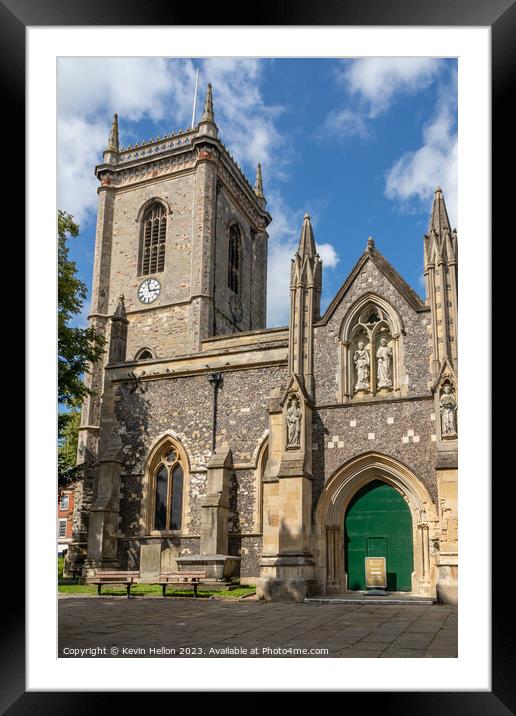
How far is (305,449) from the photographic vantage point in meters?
16.7

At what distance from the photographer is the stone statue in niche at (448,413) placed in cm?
1527

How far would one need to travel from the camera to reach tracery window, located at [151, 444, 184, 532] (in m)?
20.4

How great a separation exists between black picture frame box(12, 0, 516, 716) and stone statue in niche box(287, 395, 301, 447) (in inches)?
415

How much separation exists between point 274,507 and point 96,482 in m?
8.51

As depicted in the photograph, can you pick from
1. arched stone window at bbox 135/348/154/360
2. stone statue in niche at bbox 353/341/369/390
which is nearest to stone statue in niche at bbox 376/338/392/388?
stone statue in niche at bbox 353/341/369/390

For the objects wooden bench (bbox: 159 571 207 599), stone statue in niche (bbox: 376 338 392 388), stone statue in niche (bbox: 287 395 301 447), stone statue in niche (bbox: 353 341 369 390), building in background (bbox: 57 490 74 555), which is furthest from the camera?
building in background (bbox: 57 490 74 555)

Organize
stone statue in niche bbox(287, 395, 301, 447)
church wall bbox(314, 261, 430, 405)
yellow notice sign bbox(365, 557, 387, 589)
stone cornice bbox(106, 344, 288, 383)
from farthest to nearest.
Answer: stone cornice bbox(106, 344, 288, 383), stone statue in niche bbox(287, 395, 301, 447), church wall bbox(314, 261, 430, 405), yellow notice sign bbox(365, 557, 387, 589)

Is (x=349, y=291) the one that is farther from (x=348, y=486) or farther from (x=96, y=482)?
(x=96, y=482)

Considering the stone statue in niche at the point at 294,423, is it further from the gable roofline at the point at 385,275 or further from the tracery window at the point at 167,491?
the tracery window at the point at 167,491

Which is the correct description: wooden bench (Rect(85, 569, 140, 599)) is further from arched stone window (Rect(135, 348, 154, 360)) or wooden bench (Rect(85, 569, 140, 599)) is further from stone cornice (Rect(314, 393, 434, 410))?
arched stone window (Rect(135, 348, 154, 360))

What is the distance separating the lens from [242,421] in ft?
65.0

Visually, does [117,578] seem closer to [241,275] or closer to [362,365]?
[362,365]

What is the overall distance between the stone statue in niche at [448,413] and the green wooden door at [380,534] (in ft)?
7.28
